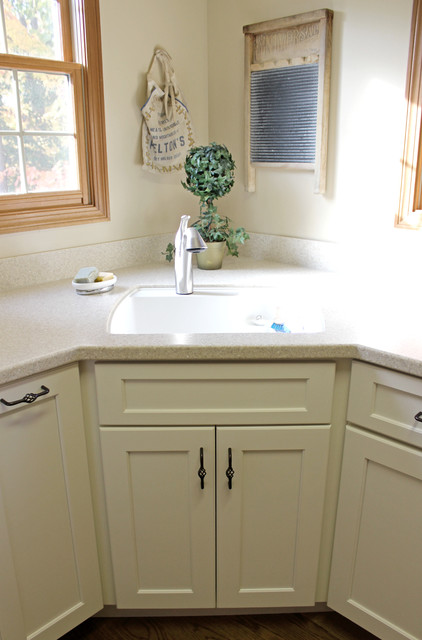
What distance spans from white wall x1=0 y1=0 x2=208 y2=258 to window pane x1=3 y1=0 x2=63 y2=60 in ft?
0.57

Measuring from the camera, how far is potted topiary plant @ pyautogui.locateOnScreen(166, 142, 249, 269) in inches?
83.5

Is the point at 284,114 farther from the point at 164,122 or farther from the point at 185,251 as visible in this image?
the point at 185,251

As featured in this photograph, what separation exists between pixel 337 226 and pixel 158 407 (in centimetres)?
107

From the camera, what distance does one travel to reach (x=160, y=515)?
1.62 metres

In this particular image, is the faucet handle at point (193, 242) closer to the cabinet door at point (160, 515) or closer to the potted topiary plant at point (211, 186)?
the potted topiary plant at point (211, 186)

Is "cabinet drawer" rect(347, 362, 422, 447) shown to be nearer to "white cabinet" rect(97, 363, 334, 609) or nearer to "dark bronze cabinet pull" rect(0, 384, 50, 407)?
"white cabinet" rect(97, 363, 334, 609)

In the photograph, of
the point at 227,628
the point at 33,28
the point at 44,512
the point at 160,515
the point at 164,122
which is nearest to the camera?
the point at 44,512

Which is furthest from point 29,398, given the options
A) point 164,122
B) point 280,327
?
point 164,122

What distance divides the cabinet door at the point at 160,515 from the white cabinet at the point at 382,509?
0.38 m

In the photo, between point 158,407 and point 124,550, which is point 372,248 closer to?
point 158,407

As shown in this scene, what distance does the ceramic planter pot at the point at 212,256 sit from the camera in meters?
2.19

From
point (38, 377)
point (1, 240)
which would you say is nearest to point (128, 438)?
point (38, 377)

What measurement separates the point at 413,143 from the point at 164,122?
38.3 inches

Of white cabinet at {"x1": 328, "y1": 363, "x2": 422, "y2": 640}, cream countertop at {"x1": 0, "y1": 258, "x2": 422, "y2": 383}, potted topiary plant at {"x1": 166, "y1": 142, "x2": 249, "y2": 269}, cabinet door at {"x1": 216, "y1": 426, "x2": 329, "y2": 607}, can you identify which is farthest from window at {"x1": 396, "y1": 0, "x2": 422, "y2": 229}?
cabinet door at {"x1": 216, "y1": 426, "x2": 329, "y2": 607}
